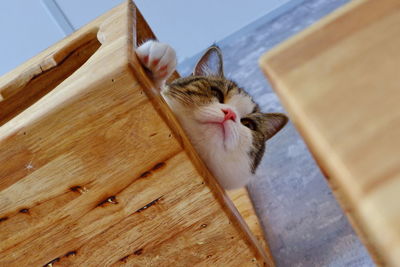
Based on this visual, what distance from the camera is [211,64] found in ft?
3.38

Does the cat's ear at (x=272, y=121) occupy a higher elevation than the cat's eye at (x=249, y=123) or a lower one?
lower

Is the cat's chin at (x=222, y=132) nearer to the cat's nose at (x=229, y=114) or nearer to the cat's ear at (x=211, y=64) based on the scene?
the cat's nose at (x=229, y=114)

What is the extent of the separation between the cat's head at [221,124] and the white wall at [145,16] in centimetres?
Result: 122

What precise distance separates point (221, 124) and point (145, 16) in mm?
1431

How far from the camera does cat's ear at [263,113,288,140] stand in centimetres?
98

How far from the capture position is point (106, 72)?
18.9 inches

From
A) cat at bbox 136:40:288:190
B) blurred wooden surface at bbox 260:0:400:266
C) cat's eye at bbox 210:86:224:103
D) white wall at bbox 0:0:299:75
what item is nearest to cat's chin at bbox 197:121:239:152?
cat at bbox 136:40:288:190

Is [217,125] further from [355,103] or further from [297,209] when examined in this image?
[355,103]

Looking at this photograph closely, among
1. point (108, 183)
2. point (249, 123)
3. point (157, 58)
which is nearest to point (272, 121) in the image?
point (249, 123)

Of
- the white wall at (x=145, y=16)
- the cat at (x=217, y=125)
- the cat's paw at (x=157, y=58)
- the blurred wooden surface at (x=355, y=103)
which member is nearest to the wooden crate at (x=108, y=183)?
the cat's paw at (x=157, y=58)

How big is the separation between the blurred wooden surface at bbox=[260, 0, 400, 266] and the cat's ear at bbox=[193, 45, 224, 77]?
0.78 metres

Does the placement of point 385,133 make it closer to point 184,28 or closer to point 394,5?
point 394,5

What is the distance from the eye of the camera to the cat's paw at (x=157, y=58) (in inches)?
24.1

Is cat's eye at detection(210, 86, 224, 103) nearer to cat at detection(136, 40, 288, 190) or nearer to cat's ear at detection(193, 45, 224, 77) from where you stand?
cat at detection(136, 40, 288, 190)
